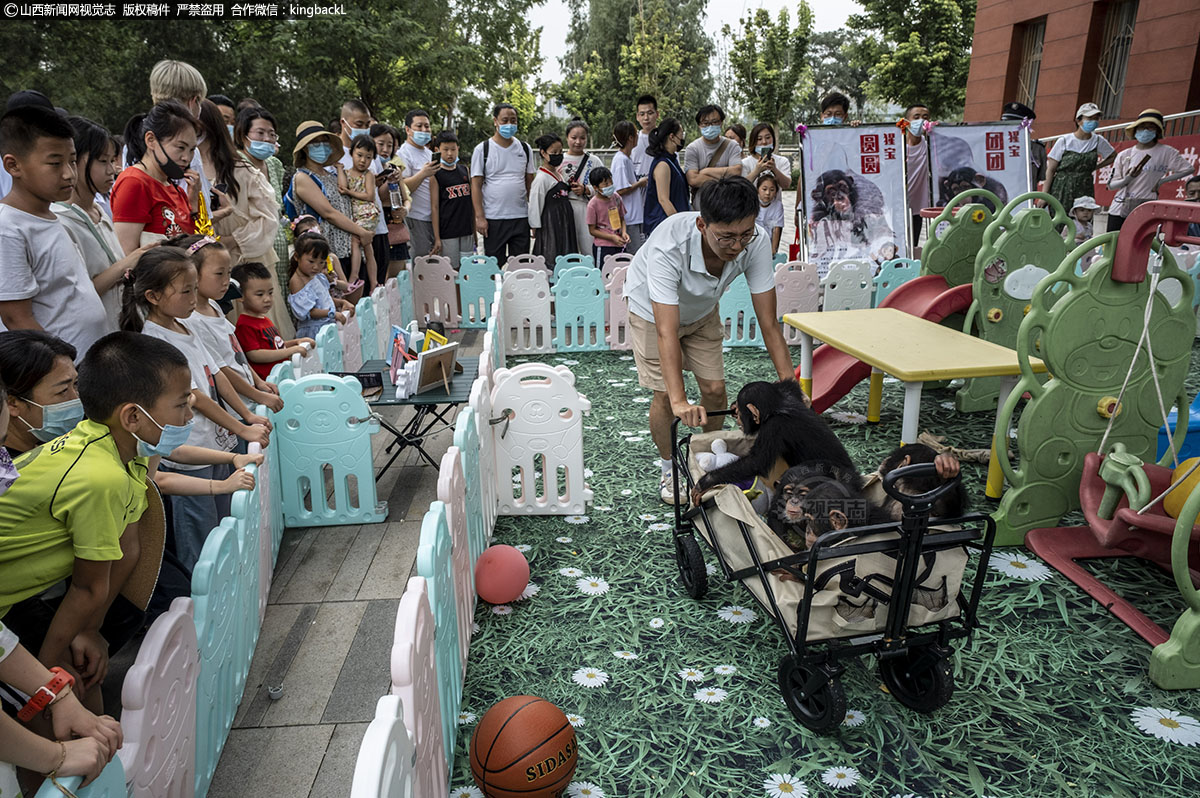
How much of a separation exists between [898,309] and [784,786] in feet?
14.9

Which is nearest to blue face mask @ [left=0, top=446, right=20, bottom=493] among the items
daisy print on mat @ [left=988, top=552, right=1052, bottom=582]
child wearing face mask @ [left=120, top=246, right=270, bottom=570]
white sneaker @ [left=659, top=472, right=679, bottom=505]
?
child wearing face mask @ [left=120, top=246, right=270, bottom=570]

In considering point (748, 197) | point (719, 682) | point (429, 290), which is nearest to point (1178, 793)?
point (719, 682)

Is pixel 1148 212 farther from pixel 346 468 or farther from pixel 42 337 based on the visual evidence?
pixel 42 337

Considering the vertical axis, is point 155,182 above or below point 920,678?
above

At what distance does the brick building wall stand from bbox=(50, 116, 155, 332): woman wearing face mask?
16.1 m

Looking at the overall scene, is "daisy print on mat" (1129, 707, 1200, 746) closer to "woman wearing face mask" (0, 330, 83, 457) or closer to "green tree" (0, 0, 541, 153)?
"woman wearing face mask" (0, 330, 83, 457)

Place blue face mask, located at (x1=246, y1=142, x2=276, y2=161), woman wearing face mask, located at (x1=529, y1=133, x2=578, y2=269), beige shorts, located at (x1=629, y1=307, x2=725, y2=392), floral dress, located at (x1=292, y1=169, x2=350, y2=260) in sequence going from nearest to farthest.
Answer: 1. beige shorts, located at (x1=629, y1=307, x2=725, y2=392)
2. blue face mask, located at (x1=246, y1=142, x2=276, y2=161)
3. floral dress, located at (x1=292, y1=169, x2=350, y2=260)
4. woman wearing face mask, located at (x1=529, y1=133, x2=578, y2=269)

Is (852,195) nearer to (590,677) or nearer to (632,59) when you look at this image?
(590,677)

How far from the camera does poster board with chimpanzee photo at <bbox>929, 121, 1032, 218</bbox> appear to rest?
383 inches

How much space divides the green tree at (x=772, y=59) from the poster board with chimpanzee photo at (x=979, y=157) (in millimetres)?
21022

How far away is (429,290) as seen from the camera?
851 cm

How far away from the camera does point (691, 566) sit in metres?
3.59

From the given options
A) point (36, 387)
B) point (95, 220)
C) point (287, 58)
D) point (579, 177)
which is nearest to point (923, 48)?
point (287, 58)

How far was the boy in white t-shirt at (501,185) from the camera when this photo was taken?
867 centimetres
